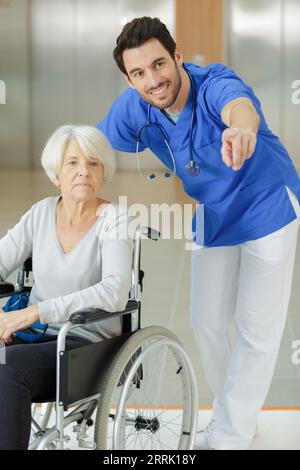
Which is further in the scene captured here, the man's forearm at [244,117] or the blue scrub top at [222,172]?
the blue scrub top at [222,172]

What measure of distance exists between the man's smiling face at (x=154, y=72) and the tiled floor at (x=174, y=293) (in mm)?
1098

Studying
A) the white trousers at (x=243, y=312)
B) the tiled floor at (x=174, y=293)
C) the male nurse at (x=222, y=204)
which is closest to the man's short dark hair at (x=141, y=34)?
the male nurse at (x=222, y=204)

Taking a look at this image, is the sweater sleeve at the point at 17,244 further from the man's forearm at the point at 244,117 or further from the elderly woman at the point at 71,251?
the man's forearm at the point at 244,117

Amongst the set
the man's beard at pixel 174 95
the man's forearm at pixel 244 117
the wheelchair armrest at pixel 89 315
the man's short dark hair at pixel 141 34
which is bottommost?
the wheelchair armrest at pixel 89 315

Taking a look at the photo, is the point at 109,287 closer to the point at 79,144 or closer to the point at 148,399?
the point at 79,144

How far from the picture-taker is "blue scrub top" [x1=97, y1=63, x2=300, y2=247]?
2209 millimetres

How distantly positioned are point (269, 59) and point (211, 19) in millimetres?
1755

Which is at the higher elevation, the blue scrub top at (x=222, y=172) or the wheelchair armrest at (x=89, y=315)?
the blue scrub top at (x=222, y=172)

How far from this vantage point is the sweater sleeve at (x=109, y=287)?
1932 mm

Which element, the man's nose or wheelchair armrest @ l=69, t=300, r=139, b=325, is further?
the man's nose

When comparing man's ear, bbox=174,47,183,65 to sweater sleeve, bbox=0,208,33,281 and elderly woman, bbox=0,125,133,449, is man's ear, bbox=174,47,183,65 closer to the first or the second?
elderly woman, bbox=0,125,133,449

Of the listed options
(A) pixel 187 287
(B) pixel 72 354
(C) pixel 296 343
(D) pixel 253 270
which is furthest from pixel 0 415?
(A) pixel 187 287

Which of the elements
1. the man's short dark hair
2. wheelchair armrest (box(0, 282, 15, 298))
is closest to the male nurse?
the man's short dark hair

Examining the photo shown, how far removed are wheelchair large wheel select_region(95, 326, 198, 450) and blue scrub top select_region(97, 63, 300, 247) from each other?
14.9 inches
